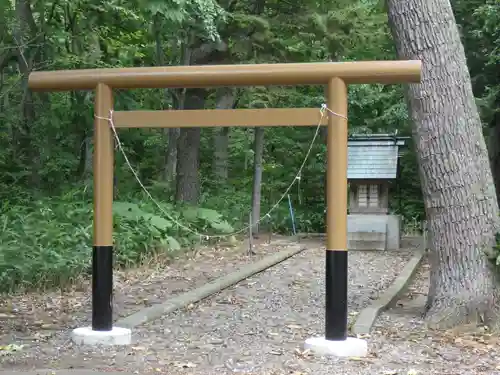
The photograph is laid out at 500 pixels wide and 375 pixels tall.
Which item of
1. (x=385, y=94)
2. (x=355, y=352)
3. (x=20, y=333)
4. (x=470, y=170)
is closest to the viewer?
(x=355, y=352)

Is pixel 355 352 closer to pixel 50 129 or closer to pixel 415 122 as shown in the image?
pixel 415 122

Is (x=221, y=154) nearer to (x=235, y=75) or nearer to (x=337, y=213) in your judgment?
(x=235, y=75)

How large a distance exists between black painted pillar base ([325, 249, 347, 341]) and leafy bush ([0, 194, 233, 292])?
14.1 ft

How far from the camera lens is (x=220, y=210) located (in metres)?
16.7

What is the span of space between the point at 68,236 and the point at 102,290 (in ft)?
12.9

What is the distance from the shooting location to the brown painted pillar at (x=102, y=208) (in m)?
6.54

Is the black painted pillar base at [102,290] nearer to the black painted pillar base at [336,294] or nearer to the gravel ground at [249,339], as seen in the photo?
the gravel ground at [249,339]

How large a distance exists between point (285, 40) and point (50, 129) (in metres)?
5.50

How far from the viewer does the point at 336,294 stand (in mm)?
6078

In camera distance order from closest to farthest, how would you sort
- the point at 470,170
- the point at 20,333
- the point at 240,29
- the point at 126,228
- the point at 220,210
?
1. the point at 20,333
2. the point at 470,170
3. the point at 126,228
4. the point at 240,29
5. the point at 220,210

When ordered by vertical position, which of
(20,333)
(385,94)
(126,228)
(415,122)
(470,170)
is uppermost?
(385,94)

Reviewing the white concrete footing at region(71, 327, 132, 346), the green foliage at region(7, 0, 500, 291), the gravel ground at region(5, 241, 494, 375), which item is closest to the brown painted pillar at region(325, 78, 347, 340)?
the gravel ground at region(5, 241, 494, 375)

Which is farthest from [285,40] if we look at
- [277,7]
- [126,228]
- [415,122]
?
[415,122]

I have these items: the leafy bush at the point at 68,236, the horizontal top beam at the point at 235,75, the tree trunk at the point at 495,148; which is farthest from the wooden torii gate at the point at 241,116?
the tree trunk at the point at 495,148
